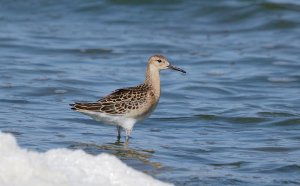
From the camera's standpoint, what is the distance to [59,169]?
727 centimetres

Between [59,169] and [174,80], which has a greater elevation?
[59,169]

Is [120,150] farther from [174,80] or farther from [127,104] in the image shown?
[174,80]

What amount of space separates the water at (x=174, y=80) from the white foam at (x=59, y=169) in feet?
4.92

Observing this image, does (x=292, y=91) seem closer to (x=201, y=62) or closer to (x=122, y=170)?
(x=201, y=62)

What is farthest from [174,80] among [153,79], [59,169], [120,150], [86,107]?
[59,169]

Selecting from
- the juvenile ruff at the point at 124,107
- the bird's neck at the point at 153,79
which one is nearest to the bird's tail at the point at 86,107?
the juvenile ruff at the point at 124,107

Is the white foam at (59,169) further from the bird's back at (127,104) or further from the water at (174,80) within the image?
the bird's back at (127,104)

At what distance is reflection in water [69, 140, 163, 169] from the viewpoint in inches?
396

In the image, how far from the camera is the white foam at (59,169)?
7.09 meters

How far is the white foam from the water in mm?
1501

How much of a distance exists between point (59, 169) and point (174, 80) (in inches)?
337

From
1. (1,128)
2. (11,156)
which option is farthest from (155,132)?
(11,156)

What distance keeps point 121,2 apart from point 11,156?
14217mm

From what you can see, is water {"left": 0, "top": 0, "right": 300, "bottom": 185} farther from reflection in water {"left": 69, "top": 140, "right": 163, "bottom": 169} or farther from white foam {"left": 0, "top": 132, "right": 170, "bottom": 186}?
white foam {"left": 0, "top": 132, "right": 170, "bottom": 186}
